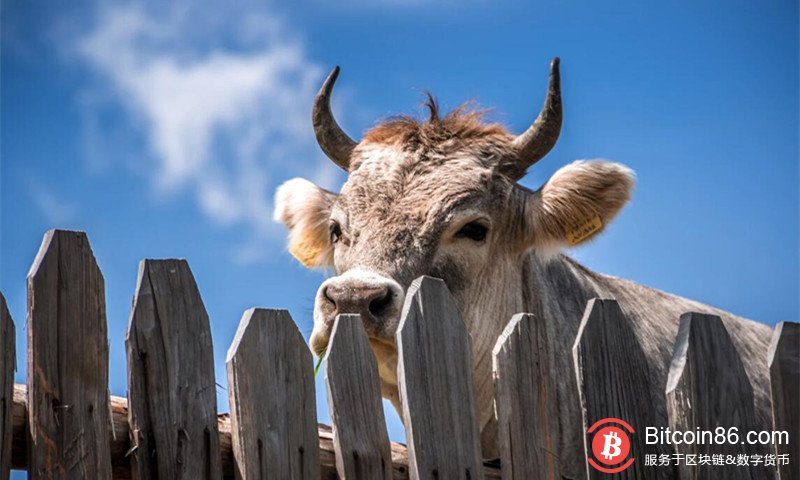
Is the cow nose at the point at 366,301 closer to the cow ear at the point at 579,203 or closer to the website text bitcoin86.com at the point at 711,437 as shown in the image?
the cow ear at the point at 579,203

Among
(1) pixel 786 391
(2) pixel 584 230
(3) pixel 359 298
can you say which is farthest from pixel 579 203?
(1) pixel 786 391

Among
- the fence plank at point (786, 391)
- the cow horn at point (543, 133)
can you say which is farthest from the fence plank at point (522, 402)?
the cow horn at point (543, 133)

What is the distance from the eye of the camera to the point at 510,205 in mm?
6160

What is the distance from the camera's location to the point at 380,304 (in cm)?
493

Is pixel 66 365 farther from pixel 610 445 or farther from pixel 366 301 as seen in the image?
pixel 366 301

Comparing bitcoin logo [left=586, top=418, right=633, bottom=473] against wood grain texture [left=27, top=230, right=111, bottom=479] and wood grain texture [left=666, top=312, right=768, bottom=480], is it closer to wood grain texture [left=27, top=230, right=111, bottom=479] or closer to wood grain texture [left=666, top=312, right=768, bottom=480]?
wood grain texture [left=666, top=312, right=768, bottom=480]

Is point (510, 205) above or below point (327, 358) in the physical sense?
above

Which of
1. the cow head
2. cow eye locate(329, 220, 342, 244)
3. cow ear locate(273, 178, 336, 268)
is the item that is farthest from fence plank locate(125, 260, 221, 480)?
cow ear locate(273, 178, 336, 268)

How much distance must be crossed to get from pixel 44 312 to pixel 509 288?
347 centimetres

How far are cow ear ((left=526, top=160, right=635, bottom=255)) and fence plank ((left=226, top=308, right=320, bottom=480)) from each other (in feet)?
10.5

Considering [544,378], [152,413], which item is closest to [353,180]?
[544,378]

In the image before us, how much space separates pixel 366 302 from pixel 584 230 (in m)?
1.92

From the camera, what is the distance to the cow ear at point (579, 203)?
6.17 metres

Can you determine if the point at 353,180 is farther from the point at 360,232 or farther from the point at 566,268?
the point at 566,268
